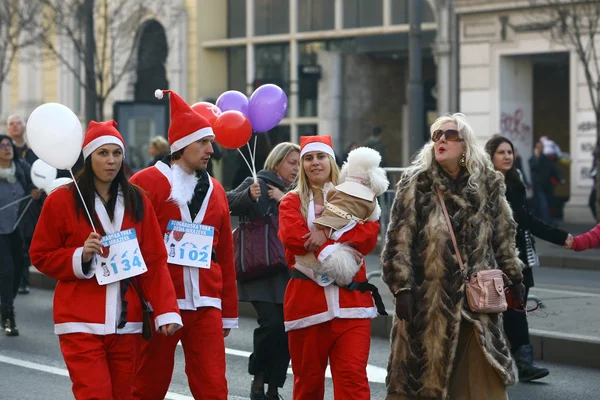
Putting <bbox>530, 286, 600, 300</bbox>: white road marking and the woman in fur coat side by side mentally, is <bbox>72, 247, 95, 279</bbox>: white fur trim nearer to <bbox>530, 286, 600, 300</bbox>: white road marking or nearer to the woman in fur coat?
the woman in fur coat

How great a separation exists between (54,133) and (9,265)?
5.22m

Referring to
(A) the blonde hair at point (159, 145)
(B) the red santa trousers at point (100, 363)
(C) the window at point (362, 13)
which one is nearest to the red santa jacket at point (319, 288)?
(B) the red santa trousers at point (100, 363)

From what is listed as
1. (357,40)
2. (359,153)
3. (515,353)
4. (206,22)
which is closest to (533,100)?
(357,40)

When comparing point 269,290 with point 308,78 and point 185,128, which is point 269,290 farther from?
point 308,78

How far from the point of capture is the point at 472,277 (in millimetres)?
6016

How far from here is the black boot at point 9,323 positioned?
10594mm

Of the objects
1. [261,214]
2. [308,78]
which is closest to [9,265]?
[261,214]

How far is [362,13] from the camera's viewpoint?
90.5 feet

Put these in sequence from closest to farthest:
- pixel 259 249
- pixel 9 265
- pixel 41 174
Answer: pixel 259 249
pixel 9 265
pixel 41 174

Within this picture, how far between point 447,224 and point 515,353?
2718 mm

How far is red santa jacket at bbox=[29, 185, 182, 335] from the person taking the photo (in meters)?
5.47

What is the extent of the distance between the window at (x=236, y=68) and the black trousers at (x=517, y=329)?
73.2ft

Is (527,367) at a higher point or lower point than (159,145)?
lower

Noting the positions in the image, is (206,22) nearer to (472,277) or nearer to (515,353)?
(515,353)
